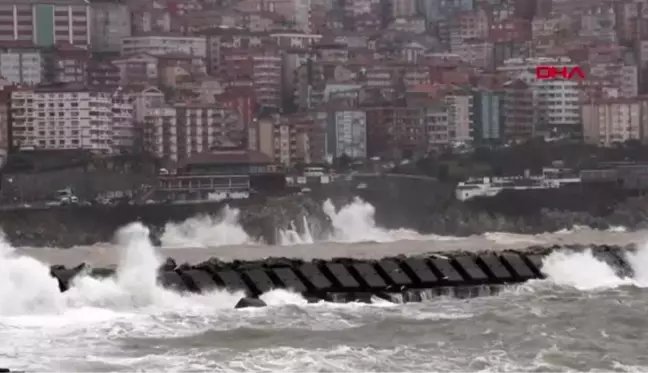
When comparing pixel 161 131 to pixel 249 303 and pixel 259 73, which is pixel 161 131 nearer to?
pixel 259 73

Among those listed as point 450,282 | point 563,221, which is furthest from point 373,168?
point 450,282

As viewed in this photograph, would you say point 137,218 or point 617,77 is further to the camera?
point 617,77

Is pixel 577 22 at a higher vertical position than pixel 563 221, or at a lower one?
higher

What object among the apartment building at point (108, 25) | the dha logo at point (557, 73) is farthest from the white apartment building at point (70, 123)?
the dha logo at point (557, 73)

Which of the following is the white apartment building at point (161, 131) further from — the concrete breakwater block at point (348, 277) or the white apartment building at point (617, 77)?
the concrete breakwater block at point (348, 277)

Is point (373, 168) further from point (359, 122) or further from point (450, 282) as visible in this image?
point (450, 282)

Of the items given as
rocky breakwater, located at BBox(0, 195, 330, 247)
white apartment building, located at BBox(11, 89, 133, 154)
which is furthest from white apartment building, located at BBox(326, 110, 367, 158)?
white apartment building, located at BBox(11, 89, 133, 154)

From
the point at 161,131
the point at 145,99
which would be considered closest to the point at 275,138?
the point at 161,131
